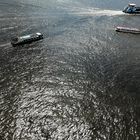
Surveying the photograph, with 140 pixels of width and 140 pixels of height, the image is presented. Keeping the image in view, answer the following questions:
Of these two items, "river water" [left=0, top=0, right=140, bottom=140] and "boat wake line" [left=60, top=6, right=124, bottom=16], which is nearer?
"river water" [left=0, top=0, right=140, bottom=140]

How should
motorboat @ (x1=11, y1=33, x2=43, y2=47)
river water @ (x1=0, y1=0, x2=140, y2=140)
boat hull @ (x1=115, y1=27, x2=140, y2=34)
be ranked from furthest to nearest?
boat hull @ (x1=115, y1=27, x2=140, y2=34) < motorboat @ (x1=11, y1=33, x2=43, y2=47) < river water @ (x1=0, y1=0, x2=140, y2=140)

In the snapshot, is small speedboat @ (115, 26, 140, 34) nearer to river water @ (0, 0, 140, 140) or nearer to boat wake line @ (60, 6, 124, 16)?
river water @ (0, 0, 140, 140)

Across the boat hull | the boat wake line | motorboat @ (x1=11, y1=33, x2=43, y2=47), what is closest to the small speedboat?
the boat hull

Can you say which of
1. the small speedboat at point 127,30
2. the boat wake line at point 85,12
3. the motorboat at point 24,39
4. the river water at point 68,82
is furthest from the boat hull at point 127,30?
the motorboat at point 24,39

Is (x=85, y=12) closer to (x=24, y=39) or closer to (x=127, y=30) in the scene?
(x=127, y=30)

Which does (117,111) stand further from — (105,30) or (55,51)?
(105,30)

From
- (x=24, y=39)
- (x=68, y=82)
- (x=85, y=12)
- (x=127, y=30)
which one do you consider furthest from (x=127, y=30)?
(x=68, y=82)

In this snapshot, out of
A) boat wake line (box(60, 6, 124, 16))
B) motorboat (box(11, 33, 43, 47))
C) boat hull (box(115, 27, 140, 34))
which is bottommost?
boat wake line (box(60, 6, 124, 16))

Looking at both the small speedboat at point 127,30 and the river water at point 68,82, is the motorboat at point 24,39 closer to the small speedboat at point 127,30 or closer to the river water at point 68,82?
the river water at point 68,82
